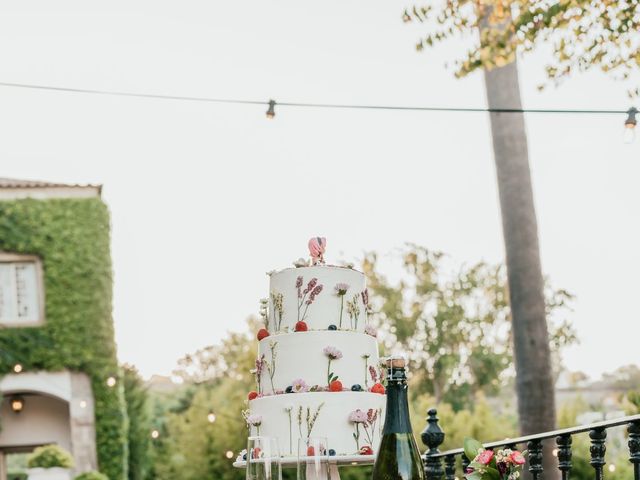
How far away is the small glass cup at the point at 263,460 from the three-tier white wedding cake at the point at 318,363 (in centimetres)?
189

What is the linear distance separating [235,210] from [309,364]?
15.1m

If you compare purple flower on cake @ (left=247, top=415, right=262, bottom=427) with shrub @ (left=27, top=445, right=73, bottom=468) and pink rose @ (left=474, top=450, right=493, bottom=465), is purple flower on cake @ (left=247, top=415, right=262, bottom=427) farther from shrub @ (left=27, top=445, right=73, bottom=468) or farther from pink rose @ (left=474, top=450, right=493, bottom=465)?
shrub @ (left=27, top=445, right=73, bottom=468)

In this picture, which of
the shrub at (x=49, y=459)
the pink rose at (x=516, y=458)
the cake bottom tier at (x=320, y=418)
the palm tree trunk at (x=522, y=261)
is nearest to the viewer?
the pink rose at (x=516, y=458)

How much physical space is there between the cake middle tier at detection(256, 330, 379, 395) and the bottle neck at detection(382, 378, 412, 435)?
74.1 inches

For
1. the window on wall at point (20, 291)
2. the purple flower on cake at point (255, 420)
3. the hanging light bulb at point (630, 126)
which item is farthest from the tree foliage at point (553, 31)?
the window on wall at point (20, 291)

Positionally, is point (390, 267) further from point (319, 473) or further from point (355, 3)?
point (319, 473)

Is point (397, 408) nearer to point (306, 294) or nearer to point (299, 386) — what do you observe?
point (299, 386)

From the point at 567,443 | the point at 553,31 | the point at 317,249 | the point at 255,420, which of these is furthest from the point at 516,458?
the point at 553,31

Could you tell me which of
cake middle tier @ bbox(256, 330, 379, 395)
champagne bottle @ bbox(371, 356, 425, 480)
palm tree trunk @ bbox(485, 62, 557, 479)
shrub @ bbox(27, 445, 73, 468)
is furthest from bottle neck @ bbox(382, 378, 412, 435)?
shrub @ bbox(27, 445, 73, 468)

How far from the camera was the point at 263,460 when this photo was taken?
228 centimetres

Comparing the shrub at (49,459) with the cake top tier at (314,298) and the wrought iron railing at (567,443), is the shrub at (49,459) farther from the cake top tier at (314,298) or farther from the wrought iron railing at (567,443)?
the wrought iron railing at (567,443)

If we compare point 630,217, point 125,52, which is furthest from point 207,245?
point 630,217

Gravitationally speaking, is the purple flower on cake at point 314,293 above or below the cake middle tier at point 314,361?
above

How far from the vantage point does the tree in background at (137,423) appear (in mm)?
17906
